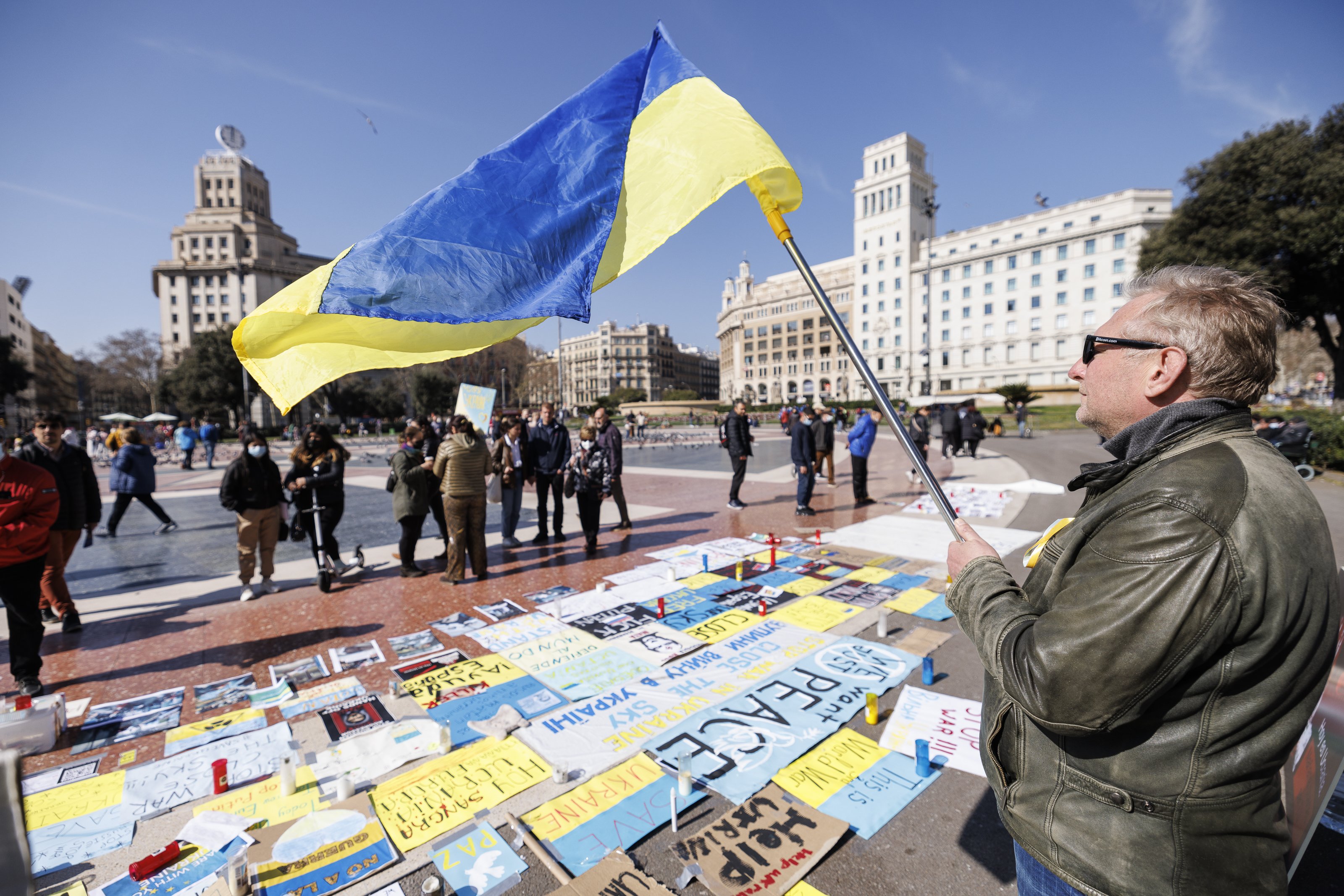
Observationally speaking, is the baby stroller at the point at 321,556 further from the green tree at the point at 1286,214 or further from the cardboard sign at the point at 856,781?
the green tree at the point at 1286,214

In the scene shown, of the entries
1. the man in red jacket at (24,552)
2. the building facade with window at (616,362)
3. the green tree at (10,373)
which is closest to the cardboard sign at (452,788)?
the man in red jacket at (24,552)

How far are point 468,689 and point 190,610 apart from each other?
4322 millimetres

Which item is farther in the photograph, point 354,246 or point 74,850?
point 74,850

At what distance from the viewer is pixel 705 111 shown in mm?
3072

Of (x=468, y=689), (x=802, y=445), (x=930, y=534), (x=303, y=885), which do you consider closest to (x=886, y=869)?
(x=303, y=885)

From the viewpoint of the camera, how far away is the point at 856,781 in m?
3.28

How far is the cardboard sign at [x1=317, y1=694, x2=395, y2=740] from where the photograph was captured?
3.94 meters

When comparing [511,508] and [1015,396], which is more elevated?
[1015,396]

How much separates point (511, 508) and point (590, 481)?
4.85 feet

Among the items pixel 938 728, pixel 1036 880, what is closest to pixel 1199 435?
pixel 1036 880

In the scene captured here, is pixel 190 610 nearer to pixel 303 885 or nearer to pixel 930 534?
pixel 303 885

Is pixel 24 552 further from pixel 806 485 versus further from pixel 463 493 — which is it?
pixel 806 485

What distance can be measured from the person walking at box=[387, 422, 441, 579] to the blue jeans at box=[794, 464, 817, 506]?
6427mm

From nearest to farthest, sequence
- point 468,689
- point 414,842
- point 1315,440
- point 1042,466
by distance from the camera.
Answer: point 414,842
point 468,689
point 1315,440
point 1042,466
